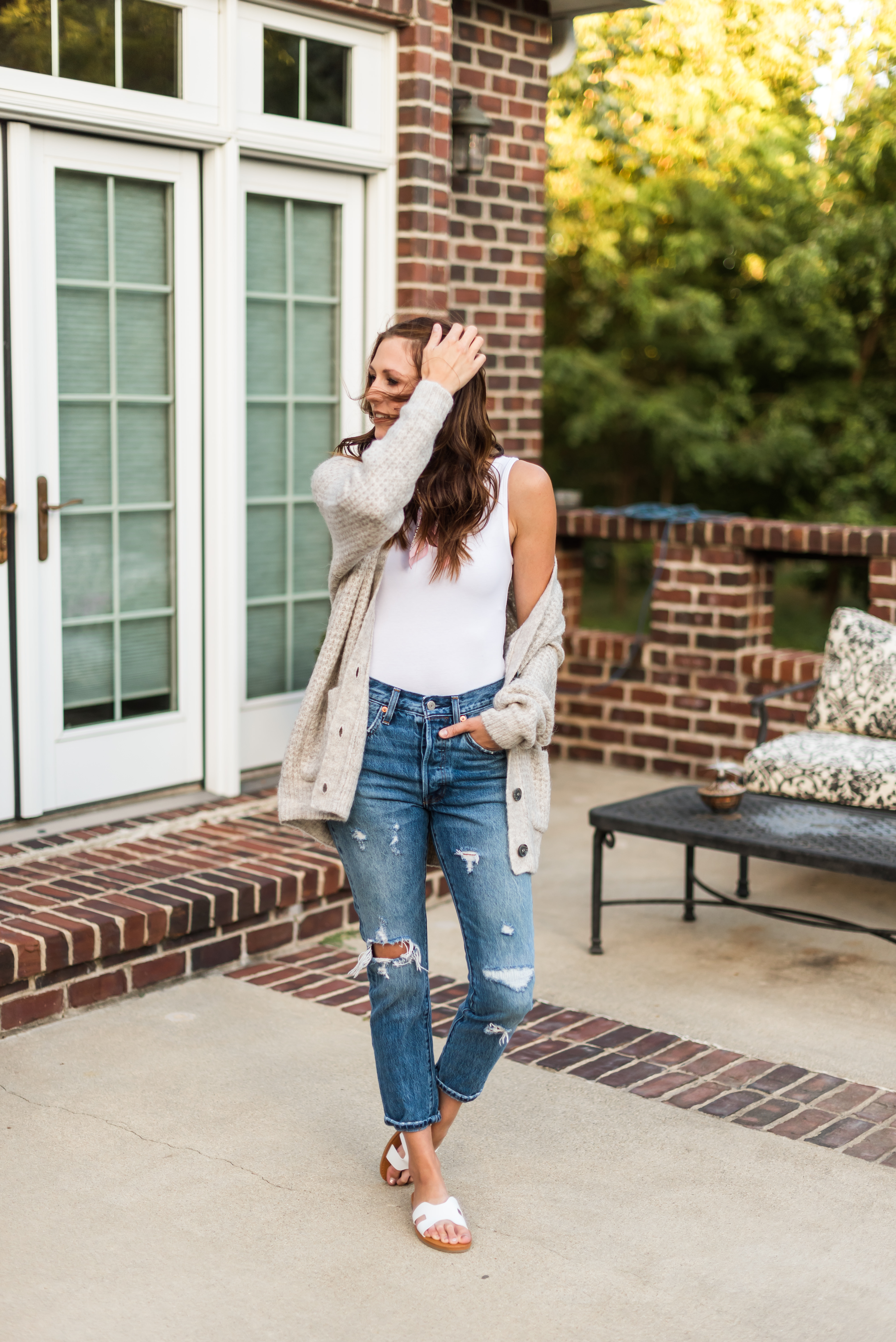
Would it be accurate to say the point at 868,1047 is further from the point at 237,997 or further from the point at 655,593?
the point at 655,593

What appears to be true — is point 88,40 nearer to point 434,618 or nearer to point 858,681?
point 434,618

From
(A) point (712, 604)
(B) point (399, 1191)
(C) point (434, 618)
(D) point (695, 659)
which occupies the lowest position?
(B) point (399, 1191)

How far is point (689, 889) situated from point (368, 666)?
2.43m

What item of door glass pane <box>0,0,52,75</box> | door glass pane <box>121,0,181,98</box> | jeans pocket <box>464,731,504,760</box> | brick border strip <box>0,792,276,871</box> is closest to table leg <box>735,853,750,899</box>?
brick border strip <box>0,792,276,871</box>

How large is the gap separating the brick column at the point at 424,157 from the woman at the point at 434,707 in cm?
279

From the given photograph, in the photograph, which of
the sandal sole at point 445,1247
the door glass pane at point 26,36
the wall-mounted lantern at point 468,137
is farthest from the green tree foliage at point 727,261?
the sandal sole at point 445,1247

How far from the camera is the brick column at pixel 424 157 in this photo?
5.50 m

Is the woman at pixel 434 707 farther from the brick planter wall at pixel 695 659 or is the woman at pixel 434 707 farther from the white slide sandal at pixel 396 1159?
the brick planter wall at pixel 695 659

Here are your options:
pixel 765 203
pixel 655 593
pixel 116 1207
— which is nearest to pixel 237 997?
pixel 116 1207

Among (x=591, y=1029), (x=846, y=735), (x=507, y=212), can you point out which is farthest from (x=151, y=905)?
(x=507, y=212)

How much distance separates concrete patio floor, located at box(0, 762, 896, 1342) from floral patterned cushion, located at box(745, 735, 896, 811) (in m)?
0.62

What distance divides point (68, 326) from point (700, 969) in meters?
2.80

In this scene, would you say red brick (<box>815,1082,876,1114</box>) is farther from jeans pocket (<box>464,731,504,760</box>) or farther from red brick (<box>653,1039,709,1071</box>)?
jeans pocket (<box>464,731,504,760</box>)

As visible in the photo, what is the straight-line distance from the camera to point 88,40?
15.1ft
